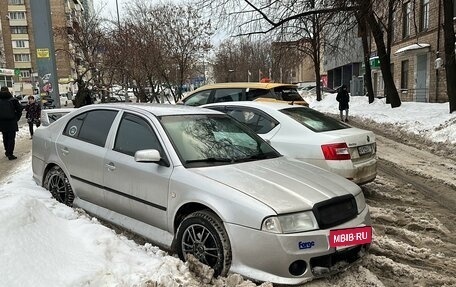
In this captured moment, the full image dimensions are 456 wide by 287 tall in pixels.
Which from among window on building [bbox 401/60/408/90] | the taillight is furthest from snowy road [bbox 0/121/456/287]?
window on building [bbox 401/60/408/90]

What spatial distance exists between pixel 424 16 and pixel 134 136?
93.3 ft

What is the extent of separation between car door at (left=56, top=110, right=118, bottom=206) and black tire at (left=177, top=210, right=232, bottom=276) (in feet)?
4.48

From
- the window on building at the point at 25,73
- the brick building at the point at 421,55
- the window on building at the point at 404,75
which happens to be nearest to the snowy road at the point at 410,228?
the brick building at the point at 421,55

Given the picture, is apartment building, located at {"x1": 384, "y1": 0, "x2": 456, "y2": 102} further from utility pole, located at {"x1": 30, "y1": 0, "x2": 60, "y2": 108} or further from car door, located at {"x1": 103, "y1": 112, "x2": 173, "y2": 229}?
car door, located at {"x1": 103, "y1": 112, "x2": 173, "y2": 229}

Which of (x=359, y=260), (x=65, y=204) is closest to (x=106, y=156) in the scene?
(x=65, y=204)

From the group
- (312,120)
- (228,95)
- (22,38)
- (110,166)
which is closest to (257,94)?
(228,95)

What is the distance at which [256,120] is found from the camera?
23.0 ft

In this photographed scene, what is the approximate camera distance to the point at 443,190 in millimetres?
7410

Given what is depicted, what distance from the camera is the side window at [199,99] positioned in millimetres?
10883

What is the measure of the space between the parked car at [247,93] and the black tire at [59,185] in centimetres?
547

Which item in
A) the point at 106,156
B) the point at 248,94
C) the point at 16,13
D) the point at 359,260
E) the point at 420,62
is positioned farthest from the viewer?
the point at 16,13

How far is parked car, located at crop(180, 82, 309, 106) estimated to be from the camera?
1045 centimetres

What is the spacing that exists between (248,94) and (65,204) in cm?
587

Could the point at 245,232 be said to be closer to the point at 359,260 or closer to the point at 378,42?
the point at 359,260
